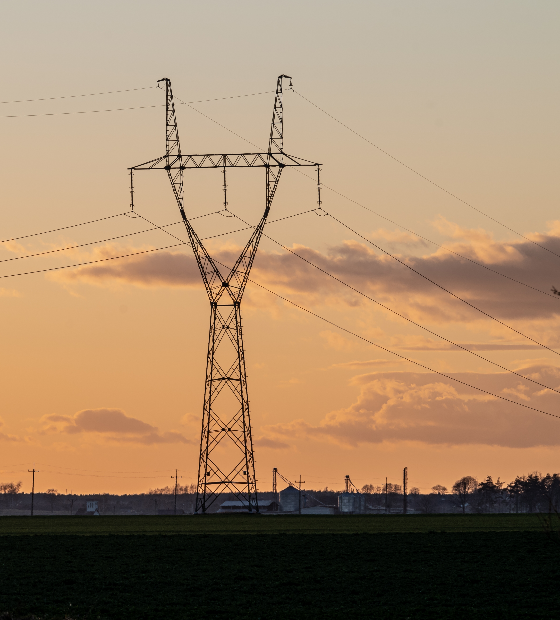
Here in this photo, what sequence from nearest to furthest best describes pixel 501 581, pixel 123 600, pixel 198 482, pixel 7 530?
pixel 123 600 → pixel 501 581 → pixel 7 530 → pixel 198 482

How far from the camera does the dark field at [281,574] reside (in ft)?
143

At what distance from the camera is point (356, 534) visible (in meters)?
72.1

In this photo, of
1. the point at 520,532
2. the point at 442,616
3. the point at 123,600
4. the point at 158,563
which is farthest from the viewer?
the point at 520,532

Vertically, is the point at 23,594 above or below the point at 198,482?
below

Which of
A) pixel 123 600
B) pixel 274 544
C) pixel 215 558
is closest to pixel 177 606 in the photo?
pixel 123 600

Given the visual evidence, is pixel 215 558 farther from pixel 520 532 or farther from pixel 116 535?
pixel 520 532

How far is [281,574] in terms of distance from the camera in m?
52.7

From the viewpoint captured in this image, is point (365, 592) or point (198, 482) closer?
point (365, 592)

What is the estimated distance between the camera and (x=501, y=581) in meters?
49.9

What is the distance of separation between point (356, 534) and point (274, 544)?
8.74 m

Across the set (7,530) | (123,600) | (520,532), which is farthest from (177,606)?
(7,530)

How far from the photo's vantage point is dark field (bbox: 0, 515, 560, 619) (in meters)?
43.6

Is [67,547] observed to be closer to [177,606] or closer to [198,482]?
[177,606]

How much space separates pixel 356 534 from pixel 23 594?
30.0m
